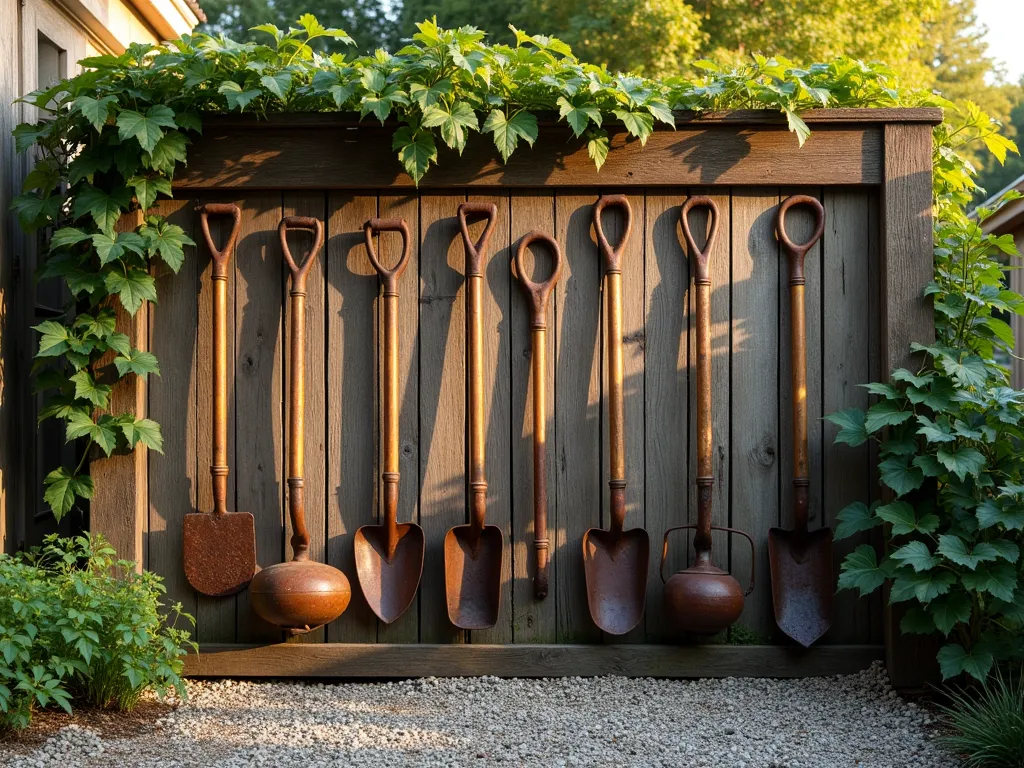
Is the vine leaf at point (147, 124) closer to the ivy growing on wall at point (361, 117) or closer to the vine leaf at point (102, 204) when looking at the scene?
the ivy growing on wall at point (361, 117)

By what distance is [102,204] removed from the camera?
329 cm

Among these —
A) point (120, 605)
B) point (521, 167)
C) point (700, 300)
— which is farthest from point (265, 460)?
point (700, 300)

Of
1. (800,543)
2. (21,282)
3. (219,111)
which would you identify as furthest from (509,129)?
(21,282)

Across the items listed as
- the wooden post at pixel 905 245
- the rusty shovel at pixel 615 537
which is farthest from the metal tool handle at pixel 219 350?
the wooden post at pixel 905 245

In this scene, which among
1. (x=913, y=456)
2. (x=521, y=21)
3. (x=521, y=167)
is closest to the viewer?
(x=913, y=456)

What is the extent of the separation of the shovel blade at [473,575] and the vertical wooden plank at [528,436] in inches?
3.0

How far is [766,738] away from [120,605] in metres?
1.91

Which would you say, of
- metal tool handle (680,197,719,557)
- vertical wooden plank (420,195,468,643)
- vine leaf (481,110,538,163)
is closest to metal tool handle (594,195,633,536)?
metal tool handle (680,197,719,557)

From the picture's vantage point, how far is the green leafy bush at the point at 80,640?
8.85 feet

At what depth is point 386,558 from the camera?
11.3 ft

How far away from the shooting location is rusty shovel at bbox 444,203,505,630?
337 cm

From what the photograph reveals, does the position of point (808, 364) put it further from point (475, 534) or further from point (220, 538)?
point (220, 538)

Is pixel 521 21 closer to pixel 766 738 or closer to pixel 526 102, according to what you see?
pixel 526 102

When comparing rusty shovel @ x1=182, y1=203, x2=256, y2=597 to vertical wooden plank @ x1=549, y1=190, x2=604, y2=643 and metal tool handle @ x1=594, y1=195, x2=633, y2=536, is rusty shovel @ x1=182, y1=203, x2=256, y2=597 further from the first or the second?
metal tool handle @ x1=594, y1=195, x2=633, y2=536
